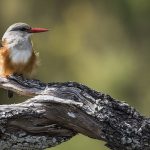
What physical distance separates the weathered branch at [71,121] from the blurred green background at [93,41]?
330 inches

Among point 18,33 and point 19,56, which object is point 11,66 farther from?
point 18,33

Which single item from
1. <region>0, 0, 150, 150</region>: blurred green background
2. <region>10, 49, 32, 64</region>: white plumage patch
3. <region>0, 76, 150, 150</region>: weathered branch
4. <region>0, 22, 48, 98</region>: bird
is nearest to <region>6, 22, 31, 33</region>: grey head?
<region>0, 22, 48, 98</region>: bird

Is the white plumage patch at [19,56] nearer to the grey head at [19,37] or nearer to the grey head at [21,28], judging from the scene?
the grey head at [19,37]

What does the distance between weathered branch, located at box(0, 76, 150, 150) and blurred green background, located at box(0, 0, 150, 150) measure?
8391 millimetres

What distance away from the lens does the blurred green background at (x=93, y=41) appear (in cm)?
1434

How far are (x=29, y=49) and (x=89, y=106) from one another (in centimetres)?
165

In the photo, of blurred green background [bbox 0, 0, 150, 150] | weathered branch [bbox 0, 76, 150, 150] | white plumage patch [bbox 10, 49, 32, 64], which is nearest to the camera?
weathered branch [bbox 0, 76, 150, 150]

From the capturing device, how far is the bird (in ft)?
22.3

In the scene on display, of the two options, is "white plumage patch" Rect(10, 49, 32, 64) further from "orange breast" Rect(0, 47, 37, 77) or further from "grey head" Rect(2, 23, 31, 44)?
"grey head" Rect(2, 23, 31, 44)

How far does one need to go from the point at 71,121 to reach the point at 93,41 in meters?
10.0

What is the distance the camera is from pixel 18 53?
6.88 metres

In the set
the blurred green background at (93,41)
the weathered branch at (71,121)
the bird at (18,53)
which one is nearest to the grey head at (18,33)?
the bird at (18,53)

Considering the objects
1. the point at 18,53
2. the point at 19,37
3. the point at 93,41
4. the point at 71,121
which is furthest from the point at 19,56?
the point at 93,41

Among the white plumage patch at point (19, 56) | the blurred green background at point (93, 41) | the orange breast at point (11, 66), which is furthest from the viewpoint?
the blurred green background at point (93, 41)
